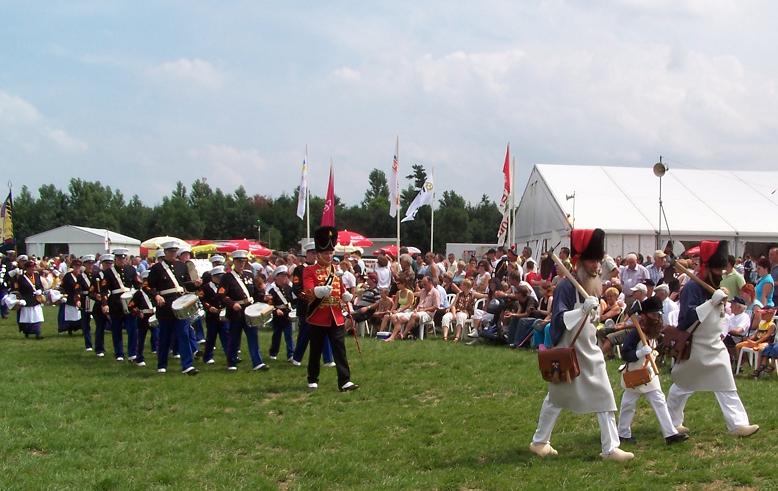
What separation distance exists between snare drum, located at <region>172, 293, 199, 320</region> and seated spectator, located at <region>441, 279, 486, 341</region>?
19.7 ft

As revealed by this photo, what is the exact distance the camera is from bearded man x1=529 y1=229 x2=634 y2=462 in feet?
22.0

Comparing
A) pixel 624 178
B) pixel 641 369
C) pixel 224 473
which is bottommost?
pixel 224 473

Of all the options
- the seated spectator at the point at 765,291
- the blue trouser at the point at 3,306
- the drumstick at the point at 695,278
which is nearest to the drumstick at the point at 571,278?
the drumstick at the point at 695,278

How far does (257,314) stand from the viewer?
12148mm

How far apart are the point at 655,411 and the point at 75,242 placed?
59106mm

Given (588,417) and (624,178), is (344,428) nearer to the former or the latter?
(588,417)

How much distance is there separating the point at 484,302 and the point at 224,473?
1057cm

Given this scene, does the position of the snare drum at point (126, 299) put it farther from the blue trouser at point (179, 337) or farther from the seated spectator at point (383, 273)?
the seated spectator at point (383, 273)

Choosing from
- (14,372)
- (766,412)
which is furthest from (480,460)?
(14,372)

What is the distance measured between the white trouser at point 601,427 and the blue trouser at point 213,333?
6.98m

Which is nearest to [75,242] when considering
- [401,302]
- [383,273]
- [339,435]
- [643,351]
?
[383,273]

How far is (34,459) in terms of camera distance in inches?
286

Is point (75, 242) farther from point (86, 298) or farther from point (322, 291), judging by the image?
point (322, 291)

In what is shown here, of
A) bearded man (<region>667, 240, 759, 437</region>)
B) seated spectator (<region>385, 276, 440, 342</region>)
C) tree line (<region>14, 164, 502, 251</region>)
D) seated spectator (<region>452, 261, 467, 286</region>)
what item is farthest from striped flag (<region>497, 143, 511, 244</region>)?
tree line (<region>14, 164, 502, 251</region>)
